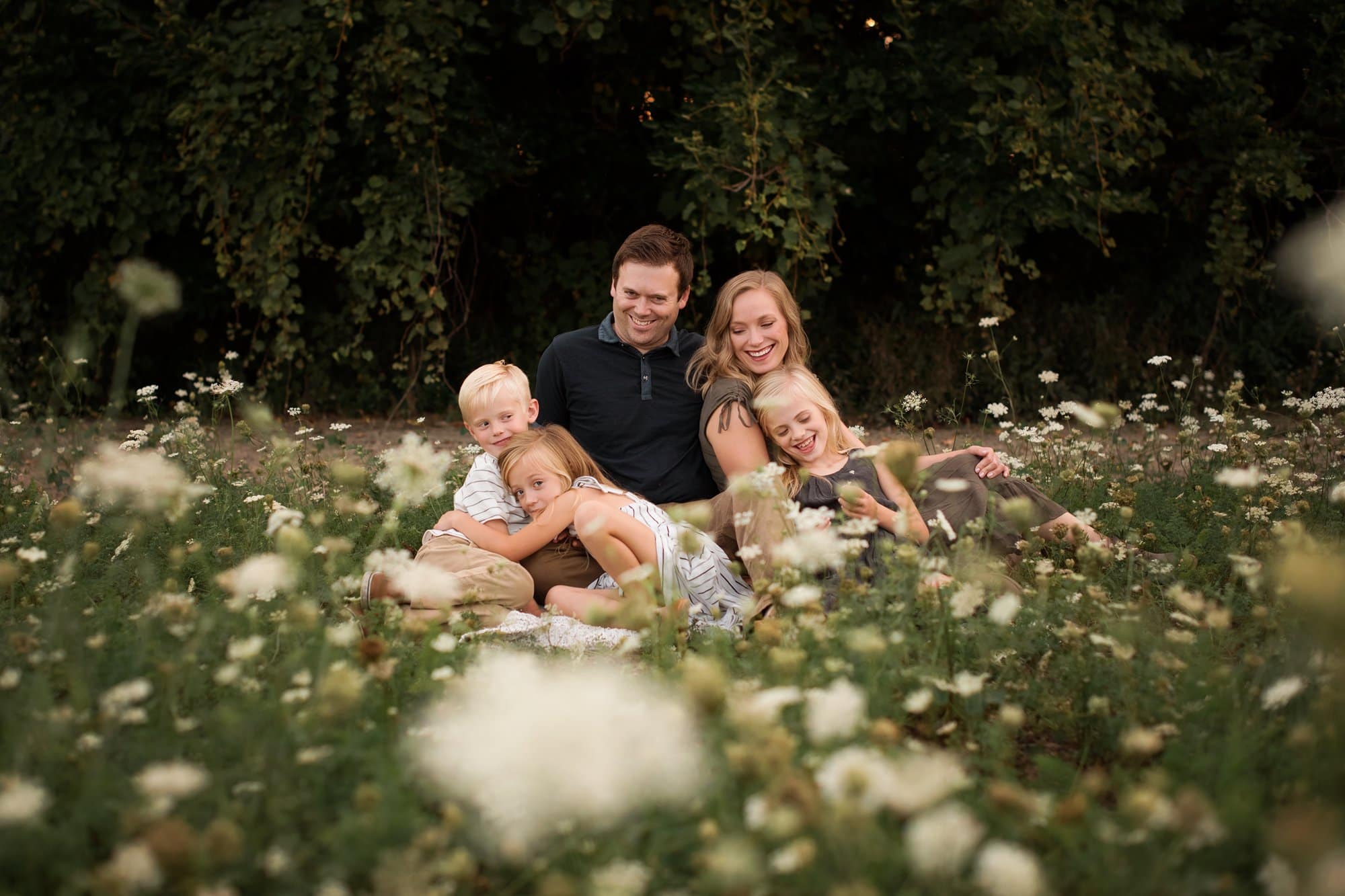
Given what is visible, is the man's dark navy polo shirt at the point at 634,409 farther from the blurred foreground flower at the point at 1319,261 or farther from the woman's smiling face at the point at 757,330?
the blurred foreground flower at the point at 1319,261

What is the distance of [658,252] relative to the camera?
12.4 ft

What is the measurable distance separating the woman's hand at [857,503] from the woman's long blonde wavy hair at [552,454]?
984 millimetres

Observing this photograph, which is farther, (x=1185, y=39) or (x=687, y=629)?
(x=1185, y=39)

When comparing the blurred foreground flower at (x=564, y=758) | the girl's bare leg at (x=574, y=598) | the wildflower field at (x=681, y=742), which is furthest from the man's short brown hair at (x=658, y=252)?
the blurred foreground flower at (x=564, y=758)

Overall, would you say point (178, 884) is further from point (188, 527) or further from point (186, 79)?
point (186, 79)

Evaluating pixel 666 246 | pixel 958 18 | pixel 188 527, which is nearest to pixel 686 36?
pixel 958 18

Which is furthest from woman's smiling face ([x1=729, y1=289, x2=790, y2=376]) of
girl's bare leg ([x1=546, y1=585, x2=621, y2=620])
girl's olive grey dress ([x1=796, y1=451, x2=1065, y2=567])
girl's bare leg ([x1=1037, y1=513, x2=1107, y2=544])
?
girl's bare leg ([x1=1037, y1=513, x2=1107, y2=544])

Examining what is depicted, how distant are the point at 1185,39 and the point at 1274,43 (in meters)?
0.57

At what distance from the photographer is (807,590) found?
6.83 feet

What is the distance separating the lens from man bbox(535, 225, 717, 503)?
12.5 ft

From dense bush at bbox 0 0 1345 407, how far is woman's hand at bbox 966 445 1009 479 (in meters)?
2.61

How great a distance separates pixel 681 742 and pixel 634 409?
2.35 m

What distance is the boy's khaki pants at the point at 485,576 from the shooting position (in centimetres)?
318

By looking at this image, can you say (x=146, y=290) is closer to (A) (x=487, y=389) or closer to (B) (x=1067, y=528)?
(A) (x=487, y=389)
